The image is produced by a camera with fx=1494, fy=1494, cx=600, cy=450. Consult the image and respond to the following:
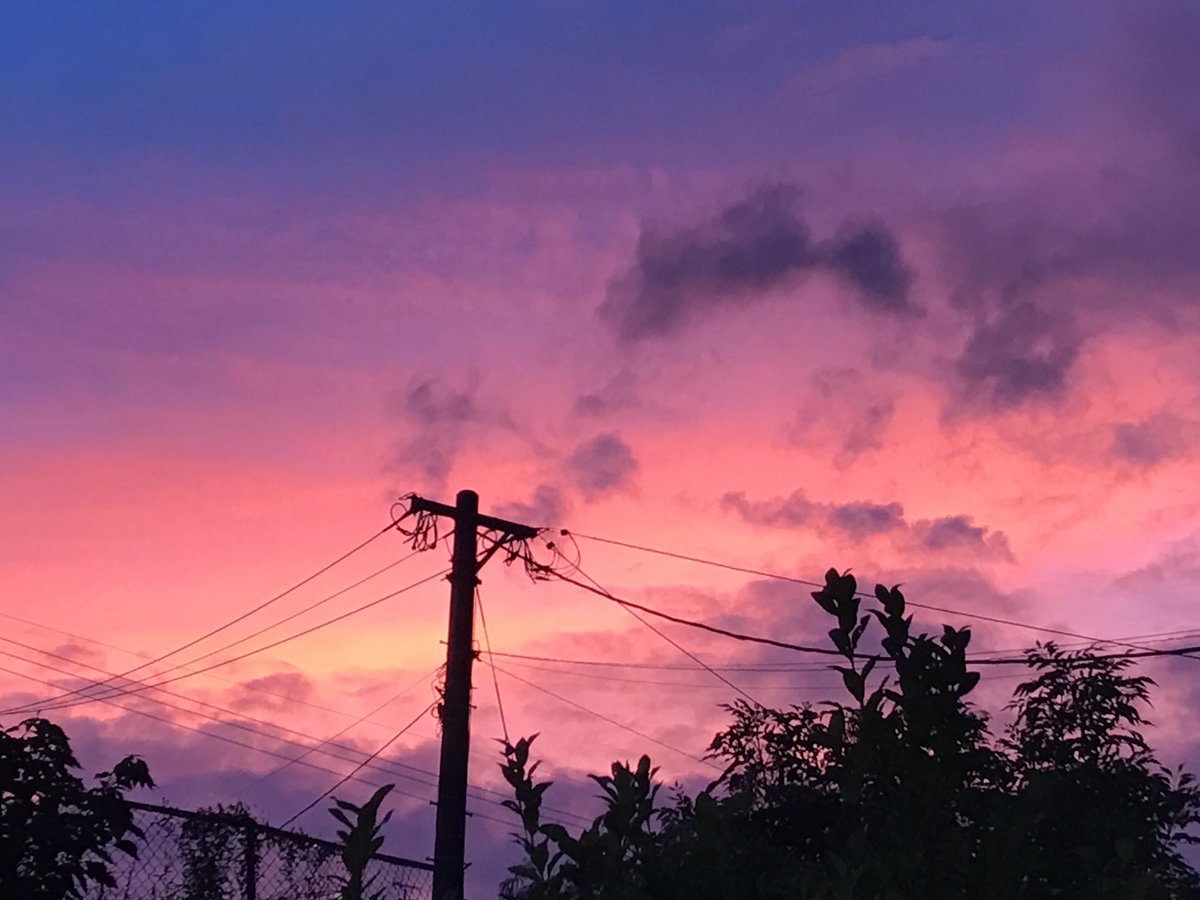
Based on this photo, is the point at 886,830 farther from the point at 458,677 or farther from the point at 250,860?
the point at 458,677

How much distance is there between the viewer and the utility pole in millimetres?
17188

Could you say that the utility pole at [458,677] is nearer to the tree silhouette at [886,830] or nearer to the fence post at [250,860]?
the fence post at [250,860]

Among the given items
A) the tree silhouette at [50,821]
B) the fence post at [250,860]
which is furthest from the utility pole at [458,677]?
the tree silhouette at [50,821]

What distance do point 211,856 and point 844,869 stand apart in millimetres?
10520

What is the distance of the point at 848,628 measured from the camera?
532cm

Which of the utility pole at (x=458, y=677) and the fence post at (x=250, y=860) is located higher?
the utility pole at (x=458, y=677)

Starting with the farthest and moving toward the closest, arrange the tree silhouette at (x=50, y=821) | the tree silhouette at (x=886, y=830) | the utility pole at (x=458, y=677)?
the utility pole at (x=458, y=677) < the tree silhouette at (x=50, y=821) < the tree silhouette at (x=886, y=830)

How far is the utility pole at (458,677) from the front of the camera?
17.2 metres

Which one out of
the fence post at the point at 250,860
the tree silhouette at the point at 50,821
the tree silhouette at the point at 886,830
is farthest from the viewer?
the fence post at the point at 250,860

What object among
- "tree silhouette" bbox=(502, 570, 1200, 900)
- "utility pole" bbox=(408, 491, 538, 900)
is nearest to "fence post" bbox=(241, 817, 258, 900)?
"utility pole" bbox=(408, 491, 538, 900)

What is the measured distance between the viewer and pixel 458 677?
18047 millimetres

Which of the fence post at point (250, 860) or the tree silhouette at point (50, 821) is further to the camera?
the fence post at point (250, 860)

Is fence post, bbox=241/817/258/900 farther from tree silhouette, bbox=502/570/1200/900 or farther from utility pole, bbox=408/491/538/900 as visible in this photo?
tree silhouette, bbox=502/570/1200/900

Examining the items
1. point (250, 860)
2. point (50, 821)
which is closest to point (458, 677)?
point (250, 860)
